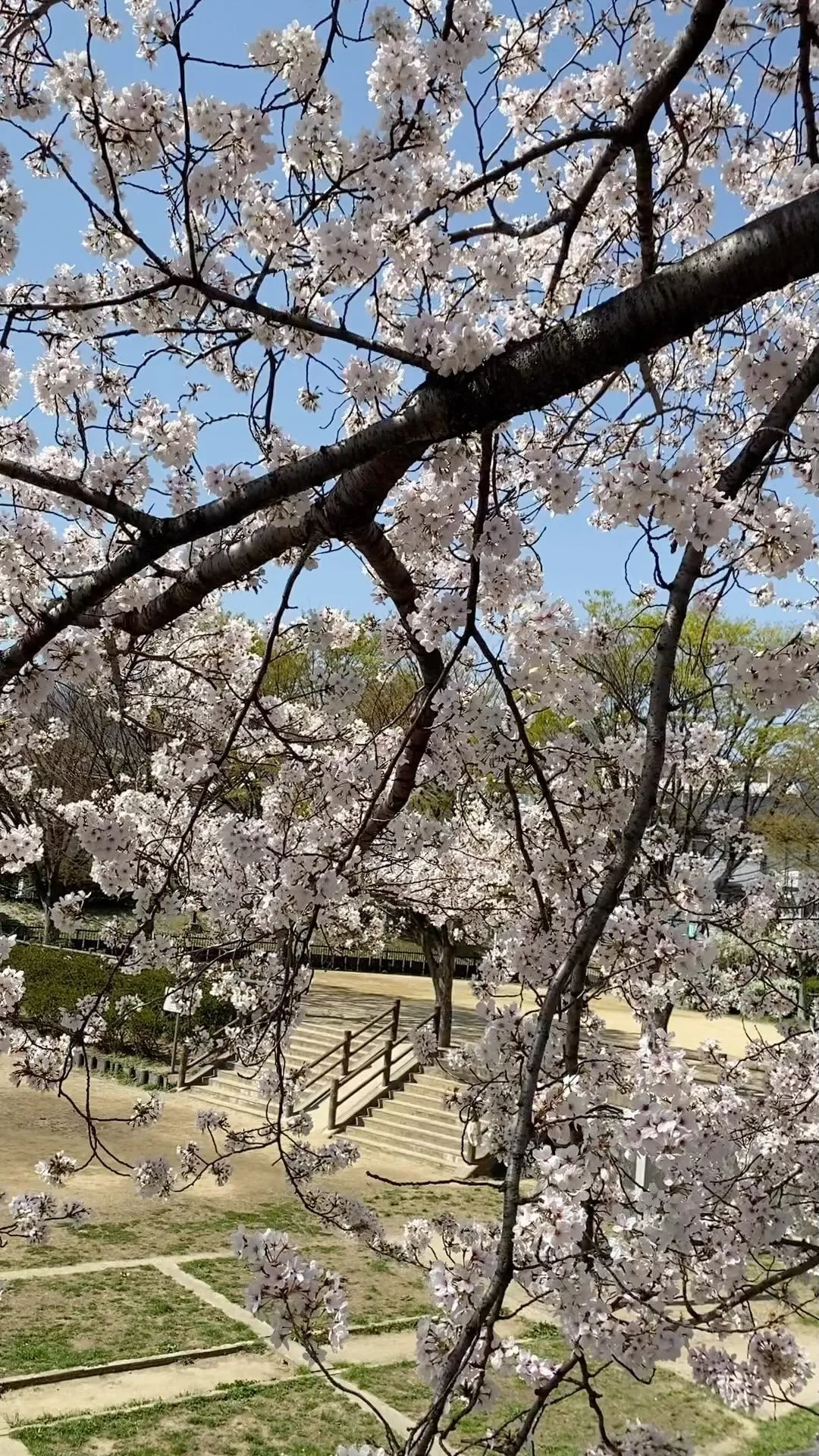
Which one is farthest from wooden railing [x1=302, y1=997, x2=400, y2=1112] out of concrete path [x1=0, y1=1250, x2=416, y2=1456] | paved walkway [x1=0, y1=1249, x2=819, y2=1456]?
concrete path [x1=0, y1=1250, x2=416, y2=1456]

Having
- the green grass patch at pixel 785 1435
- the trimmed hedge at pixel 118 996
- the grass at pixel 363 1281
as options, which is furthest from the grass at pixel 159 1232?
the trimmed hedge at pixel 118 996

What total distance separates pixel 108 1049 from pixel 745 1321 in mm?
15579

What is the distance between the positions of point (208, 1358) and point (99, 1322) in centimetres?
103

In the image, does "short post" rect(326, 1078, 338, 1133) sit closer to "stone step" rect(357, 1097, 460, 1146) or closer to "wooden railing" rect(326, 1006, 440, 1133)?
"wooden railing" rect(326, 1006, 440, 1133)

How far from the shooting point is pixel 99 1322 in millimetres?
7824

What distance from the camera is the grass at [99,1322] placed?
7.18 m

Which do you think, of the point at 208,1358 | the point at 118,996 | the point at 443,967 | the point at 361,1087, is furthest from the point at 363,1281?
the point at 118,996

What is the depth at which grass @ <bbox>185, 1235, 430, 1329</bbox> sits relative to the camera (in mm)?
8500

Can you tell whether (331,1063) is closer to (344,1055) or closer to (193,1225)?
(344,1055)

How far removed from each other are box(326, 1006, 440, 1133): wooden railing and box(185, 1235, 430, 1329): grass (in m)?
3.56

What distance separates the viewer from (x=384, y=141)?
298 cm

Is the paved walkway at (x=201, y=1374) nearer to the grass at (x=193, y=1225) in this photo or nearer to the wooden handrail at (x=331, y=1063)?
the grass at (x=193, y=1225)

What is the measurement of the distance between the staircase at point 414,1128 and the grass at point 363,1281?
2582 mm

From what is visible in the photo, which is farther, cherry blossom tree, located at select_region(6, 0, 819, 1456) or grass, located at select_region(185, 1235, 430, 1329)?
grass, located at select_region(185, 1235, 430, 1329)
